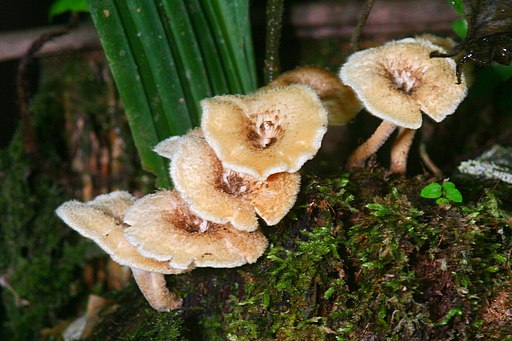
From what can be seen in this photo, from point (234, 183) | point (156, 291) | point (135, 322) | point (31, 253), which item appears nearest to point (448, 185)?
point (234, 183)

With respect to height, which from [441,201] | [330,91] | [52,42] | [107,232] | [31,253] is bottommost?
[31,253]

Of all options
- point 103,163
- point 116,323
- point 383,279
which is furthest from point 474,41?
point 103,163

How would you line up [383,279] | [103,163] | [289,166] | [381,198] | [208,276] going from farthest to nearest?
[103,163], [208,276], [381,198], [383,279], [289,166]

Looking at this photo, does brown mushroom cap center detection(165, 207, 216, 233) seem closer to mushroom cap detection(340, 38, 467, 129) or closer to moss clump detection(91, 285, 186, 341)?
moss clump detection(91, 285, 186, 341)

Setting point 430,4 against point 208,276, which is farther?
point 430,4

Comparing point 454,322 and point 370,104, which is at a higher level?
point 370,104

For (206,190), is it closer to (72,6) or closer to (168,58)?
(168,58)

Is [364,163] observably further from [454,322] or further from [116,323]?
[116,323]
